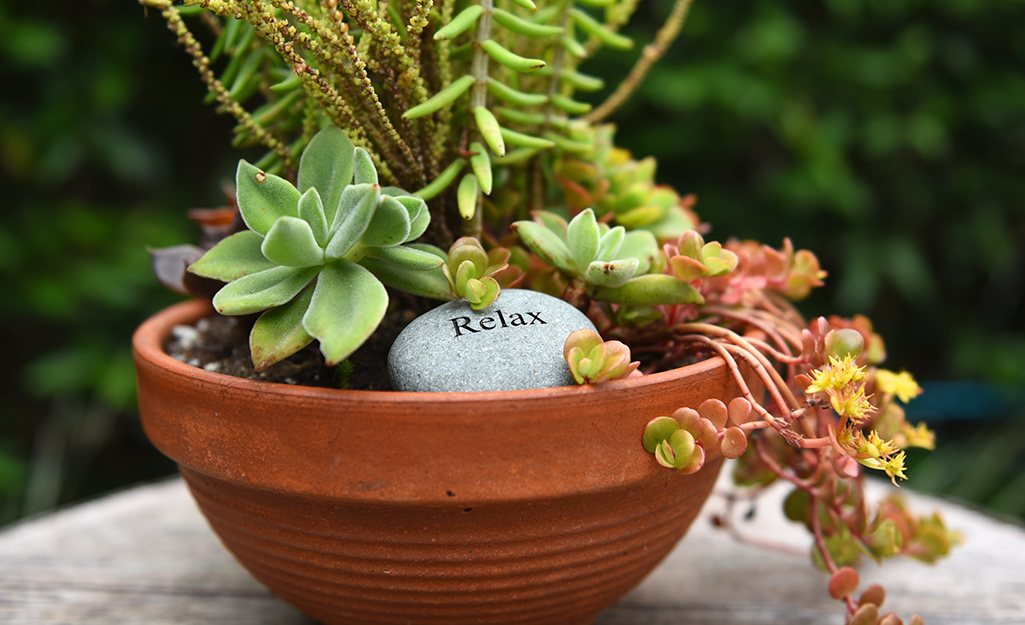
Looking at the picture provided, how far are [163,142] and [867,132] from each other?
1.73m

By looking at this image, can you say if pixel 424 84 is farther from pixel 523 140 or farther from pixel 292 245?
pixel 292 245

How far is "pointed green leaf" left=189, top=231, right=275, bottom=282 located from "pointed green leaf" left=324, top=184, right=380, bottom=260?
0.31ft

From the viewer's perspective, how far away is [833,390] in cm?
64

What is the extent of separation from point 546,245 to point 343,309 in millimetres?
201

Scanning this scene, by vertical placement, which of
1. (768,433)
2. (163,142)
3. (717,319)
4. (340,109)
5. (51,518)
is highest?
(340,109)

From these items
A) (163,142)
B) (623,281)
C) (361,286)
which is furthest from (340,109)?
(163,142)

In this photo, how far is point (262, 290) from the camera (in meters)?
0.67

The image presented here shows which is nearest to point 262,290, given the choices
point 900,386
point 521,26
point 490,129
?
point 490,129

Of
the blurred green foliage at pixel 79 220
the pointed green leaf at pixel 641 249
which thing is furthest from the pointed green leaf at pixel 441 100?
the blurred green foliage at pixel 79 220

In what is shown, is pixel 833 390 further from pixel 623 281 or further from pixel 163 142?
pixel 163 142

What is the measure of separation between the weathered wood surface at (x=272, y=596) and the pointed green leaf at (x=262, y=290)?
43cm

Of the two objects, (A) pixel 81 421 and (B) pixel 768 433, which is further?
(A) pixel 81 421

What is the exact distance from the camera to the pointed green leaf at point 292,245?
606 mm

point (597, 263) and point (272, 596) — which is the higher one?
point (597, 263)
